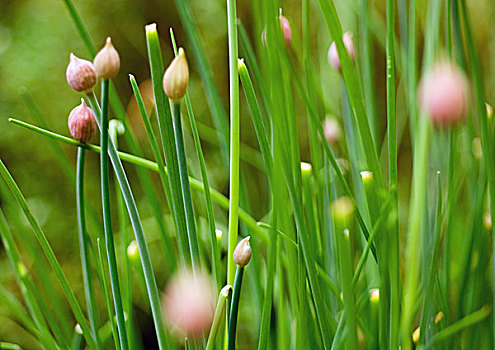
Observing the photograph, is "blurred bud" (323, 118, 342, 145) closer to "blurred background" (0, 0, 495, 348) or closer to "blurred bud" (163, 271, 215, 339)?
"blurred bud" (163, 271, 215, 339)

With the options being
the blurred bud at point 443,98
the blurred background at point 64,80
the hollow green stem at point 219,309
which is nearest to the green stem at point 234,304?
the hollow green stem at point 219,309

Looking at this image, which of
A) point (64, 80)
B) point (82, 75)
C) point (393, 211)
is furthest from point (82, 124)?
point (64, 80)

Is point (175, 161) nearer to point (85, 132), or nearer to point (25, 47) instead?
point (85, 132)

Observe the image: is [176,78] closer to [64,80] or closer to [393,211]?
[393,211]

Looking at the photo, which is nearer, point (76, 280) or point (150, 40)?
point (150, 40)

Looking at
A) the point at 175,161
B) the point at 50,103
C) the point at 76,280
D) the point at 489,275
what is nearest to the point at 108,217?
the point at 175,161

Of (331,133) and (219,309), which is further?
(331,133)

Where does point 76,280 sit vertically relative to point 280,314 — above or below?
below
